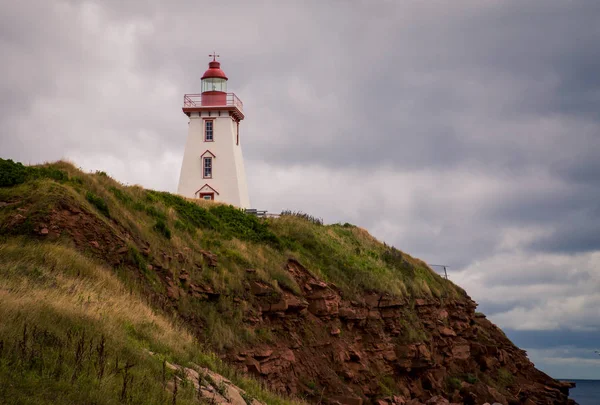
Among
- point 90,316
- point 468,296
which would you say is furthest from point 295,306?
point 468,296

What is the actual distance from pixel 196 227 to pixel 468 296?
21026mm

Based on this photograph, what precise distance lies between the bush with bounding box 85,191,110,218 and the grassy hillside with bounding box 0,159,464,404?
0.16 feet

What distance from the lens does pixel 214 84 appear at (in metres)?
45.8

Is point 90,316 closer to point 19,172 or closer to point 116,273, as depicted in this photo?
point 116,273

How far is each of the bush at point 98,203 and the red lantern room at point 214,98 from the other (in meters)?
22.5

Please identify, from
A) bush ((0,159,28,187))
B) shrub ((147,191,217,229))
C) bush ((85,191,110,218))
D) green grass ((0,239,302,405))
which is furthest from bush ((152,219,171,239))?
green grass ((0,239,302,405))

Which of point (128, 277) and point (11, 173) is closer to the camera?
point (128, 277)

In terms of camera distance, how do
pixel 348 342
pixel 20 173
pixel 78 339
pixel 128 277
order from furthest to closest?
pixel 348 342, pixel 20 173, pixel 128 277, pixel 78 339

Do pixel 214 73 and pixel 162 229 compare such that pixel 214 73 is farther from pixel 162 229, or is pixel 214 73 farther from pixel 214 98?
pixel 162 229

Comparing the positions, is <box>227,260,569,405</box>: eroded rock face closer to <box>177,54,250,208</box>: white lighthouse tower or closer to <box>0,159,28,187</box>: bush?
<box>0,159,28,187</box>: bush

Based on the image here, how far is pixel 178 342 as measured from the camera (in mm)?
16797

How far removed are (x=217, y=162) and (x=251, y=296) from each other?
820 inches

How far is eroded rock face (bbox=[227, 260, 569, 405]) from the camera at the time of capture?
24.0 metres

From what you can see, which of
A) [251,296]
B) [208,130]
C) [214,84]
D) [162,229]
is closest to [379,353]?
[251,296]
